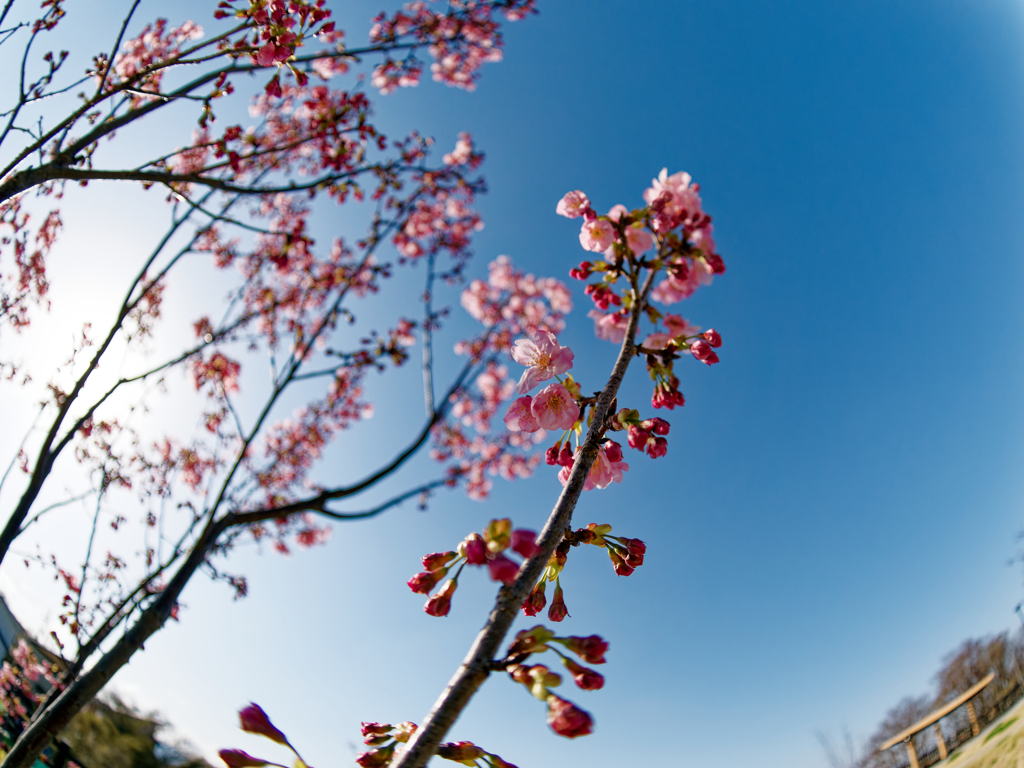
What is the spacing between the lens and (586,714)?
835 millimetres

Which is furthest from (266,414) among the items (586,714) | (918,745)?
(918,745)

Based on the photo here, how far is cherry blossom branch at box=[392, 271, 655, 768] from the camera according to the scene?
0.74m

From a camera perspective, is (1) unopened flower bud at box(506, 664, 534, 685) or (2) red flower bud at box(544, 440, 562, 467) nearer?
(1) unopened flower bud at box(506, 664, 534, 685)

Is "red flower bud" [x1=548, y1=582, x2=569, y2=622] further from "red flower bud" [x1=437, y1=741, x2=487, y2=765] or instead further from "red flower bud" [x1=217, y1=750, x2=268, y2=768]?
"red flower bud" [x1=217, y1=750, x2=268, y2=768]

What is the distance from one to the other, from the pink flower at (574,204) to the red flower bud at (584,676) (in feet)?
5.93

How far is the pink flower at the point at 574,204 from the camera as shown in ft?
6.88

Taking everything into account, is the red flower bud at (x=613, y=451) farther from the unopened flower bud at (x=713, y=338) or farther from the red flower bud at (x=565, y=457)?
the unopened flower bud at (x=713, y=338)

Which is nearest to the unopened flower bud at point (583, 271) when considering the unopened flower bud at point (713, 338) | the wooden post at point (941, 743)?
the unopened flower bud at point (713, 338)

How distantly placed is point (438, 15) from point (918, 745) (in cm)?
1433

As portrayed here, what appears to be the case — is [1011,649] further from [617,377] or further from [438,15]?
[438,15]

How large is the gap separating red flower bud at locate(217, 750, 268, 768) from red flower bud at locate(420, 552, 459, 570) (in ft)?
1.60

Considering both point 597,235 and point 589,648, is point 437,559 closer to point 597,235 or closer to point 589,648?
point 589,648

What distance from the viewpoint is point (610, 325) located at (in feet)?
7.50

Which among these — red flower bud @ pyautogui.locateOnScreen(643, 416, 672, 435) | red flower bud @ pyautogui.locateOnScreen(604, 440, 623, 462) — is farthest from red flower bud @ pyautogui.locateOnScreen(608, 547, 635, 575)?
red flower bud @ pyautogui.locateOnScreen(643, 416, 672, 435)
